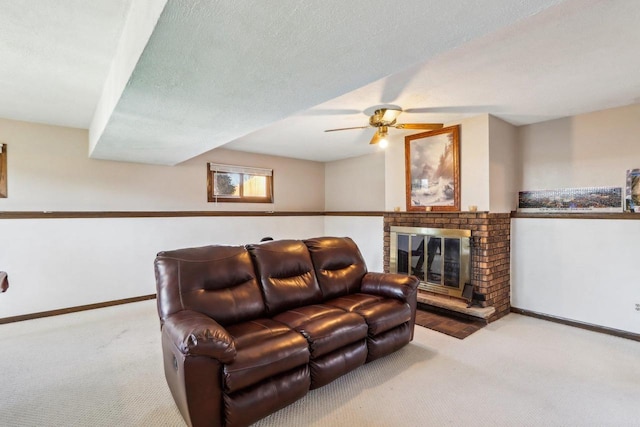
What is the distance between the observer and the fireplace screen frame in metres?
3.47

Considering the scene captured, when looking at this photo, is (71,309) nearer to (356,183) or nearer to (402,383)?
(402,383)

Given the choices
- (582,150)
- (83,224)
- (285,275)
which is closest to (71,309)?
(83,224)

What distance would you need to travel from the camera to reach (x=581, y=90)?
262cm

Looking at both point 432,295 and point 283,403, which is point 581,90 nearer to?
point 432,295

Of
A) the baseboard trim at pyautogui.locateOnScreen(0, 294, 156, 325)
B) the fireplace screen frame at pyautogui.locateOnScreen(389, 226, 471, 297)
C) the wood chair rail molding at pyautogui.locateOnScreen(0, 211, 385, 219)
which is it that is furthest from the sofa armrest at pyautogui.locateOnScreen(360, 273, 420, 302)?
the baseboard trim at pyautogui.locateOnScreen(0, 294, 156, 325)

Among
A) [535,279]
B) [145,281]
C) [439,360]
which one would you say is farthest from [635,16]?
[145,281]

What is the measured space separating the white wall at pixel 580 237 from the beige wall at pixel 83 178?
4.22 m

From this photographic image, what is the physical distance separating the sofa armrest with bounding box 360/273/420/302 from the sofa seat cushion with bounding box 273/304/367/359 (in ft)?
1.85

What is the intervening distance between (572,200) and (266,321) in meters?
3.61

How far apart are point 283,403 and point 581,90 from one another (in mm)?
3526

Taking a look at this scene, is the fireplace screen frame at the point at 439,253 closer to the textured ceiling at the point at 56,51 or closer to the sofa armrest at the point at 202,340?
the sofa armrest at the point at 202,340

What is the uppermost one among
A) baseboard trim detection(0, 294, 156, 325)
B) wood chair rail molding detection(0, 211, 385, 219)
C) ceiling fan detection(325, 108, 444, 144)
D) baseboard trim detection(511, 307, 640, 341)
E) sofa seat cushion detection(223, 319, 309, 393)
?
ceiling fan detection(325, 108, 444, 144)

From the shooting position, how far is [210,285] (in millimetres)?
2191

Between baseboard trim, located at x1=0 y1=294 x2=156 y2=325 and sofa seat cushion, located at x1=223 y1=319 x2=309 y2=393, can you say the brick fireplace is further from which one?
baseboard trim, located at x1=0 y1=294 x2=156 y2=325
